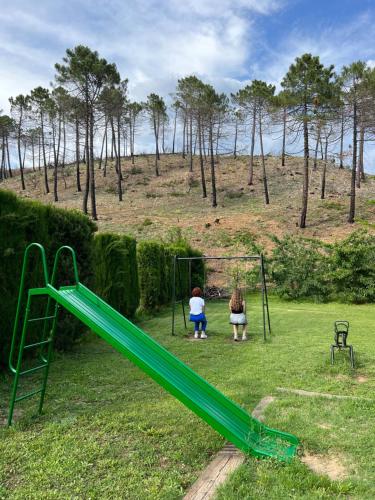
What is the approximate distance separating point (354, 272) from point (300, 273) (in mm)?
2030

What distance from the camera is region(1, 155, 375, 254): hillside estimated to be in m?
25.5

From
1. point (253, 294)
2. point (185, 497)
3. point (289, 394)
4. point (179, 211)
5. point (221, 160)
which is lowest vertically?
point (253, 294)

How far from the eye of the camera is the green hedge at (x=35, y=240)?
544 cm

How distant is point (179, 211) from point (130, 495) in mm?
29684

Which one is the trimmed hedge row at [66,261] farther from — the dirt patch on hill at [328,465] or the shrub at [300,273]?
the shrub at [300,273]

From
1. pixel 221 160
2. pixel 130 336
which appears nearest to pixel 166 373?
pixel 130 336

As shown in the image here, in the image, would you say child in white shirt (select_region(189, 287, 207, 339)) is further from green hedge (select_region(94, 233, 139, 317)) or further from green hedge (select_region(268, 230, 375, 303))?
green hedge (select_region(268, 230, 375, 303))

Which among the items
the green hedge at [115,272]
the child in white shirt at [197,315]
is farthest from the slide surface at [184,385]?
the green hedge at [115,272]

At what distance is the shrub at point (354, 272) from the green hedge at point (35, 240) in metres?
10.9

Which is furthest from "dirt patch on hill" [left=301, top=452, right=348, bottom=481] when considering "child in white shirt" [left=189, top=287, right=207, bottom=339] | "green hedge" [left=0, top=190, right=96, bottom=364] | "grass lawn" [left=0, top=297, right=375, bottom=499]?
"child in white shirt" [left=189, top=287, right=207, bottom=339]

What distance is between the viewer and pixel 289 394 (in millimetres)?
4562

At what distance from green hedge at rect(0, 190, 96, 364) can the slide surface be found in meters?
2.15

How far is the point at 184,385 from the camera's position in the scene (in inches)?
128

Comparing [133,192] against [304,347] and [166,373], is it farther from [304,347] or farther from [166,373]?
[166,373]
